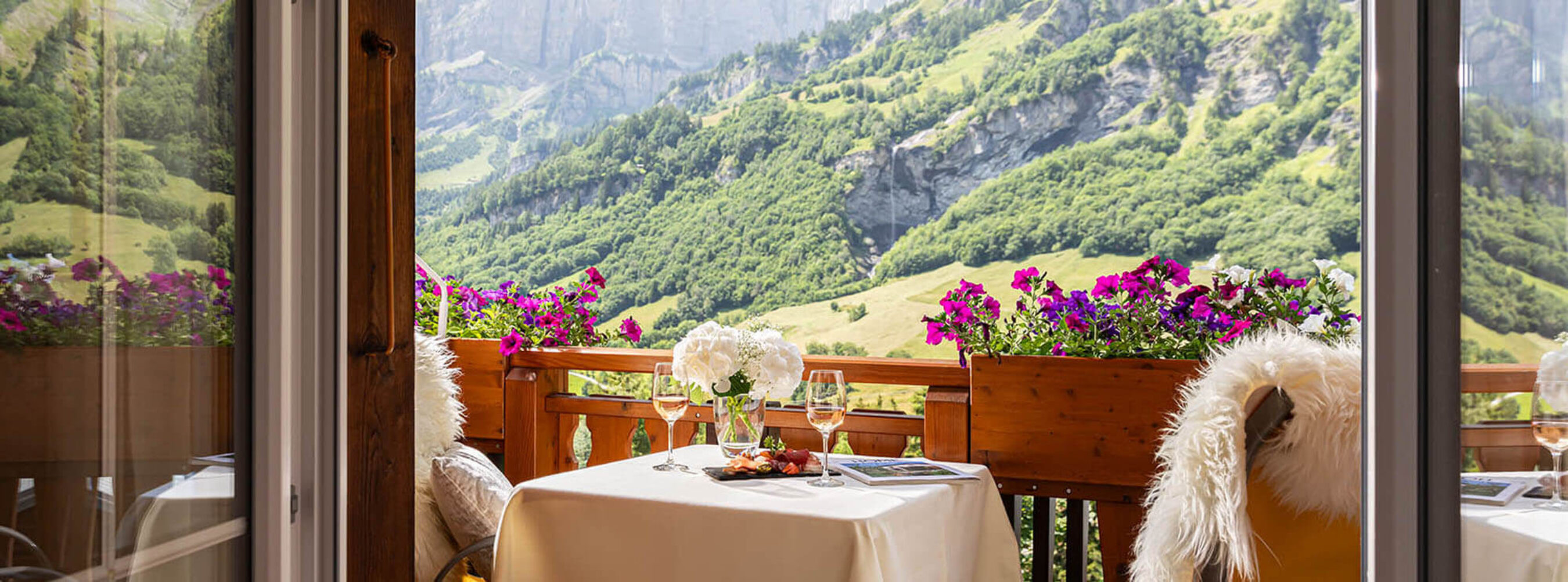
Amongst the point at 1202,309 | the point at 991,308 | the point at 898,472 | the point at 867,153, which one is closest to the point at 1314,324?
the point at 1202,309

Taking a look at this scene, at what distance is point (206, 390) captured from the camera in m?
1.17

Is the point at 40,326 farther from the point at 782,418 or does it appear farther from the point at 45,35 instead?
the point at 782,418

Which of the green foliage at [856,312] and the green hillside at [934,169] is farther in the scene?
the green foliage at [856,312]

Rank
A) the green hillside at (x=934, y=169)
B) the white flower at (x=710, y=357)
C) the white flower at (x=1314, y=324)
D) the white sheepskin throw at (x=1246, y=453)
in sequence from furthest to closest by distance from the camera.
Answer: the green hillside at (x=934, y=169)
the white flower at (x=1314, y=324)
the white flower at (x=710, y=357)
the white sheepskin throw at (x=1246, y=453)

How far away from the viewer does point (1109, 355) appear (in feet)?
8.02

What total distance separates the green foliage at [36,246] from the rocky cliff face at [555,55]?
6.08m

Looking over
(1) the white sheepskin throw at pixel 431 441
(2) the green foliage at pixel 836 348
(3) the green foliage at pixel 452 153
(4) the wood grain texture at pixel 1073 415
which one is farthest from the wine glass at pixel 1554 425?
(3) the green foliage at pixel 452 153

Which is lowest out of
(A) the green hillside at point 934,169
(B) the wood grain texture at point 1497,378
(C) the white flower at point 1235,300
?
(B) the wood grain texture at point 1497,378

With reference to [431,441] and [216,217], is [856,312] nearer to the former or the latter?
[431,441]

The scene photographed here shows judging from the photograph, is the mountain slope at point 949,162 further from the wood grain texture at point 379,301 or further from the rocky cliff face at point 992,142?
the wood grain texture at point 379,301

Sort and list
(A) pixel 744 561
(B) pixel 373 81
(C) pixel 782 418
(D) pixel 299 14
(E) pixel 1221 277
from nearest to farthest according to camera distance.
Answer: (D) pixel 299 14 → (B) pixel 373 81 → (A) pixel 744 561 → (E) pixel 1221 277 → (C) pixel 782 418

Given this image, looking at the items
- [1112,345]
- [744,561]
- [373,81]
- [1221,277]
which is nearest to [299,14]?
[373,81]

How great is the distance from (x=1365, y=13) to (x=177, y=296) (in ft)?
4.19

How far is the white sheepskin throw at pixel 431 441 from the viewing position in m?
2.39
